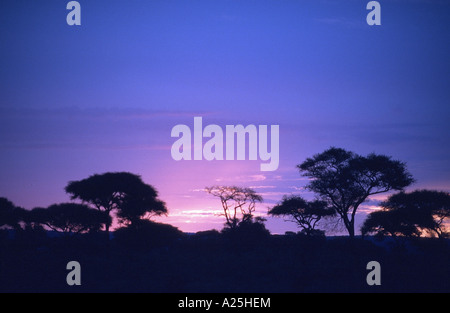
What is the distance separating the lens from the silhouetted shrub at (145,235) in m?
41.2

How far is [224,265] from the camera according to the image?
35.7m

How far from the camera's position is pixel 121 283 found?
32.0 metres

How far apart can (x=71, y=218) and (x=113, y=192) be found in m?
4.18

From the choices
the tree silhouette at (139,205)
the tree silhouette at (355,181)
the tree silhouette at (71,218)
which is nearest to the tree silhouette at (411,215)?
the tree silhouette at (355,181)

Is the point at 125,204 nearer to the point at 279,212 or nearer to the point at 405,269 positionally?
the point at 279,212

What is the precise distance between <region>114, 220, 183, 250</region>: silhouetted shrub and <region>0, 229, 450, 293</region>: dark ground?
0.63ft

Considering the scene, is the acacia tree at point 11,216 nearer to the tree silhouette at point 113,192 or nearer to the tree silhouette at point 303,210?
the tree silhouette at point 113,192

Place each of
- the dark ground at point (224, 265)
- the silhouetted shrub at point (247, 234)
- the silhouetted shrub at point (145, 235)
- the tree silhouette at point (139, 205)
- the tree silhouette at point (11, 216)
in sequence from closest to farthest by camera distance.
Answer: the dark ground at point (224, 265), the silhouetted shrub at point (145, 235), the silhouetted shrub at point (247, 234), the tree silhouette at point (139, 205), the tree silhouette at point (11, 216)

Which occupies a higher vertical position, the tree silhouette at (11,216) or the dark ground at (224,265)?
the tree silhouette at (11,216)

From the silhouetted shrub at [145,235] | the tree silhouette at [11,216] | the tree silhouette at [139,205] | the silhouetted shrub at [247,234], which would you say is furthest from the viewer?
the tree silhouette at [11,216]

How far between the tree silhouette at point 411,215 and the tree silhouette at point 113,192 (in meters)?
18.3

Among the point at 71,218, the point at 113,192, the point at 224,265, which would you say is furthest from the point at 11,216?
the point at 224,265

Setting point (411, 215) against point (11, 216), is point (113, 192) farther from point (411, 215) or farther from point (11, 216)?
point (411, 215)

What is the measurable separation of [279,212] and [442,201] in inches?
545
